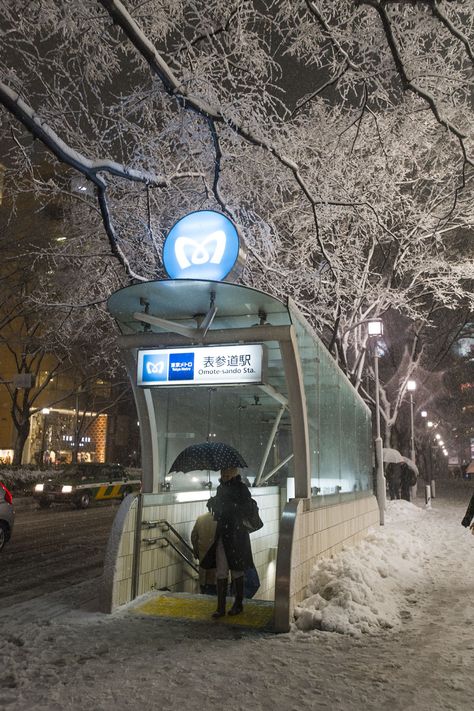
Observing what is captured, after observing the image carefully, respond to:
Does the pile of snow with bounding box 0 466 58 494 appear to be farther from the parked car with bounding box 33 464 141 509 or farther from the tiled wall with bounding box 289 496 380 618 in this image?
the tiled wall with bounding box 289 496 380 618

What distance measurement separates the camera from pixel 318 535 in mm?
7355

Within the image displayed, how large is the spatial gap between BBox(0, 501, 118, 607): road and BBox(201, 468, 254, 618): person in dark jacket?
291cm

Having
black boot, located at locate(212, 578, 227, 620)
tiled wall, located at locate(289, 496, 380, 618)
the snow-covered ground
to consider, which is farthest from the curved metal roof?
the snow-covered ground

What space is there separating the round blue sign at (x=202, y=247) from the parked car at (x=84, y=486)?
593 inches

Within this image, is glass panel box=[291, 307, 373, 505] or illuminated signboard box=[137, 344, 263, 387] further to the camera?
glass panel box=[291, 307, 373, 505]

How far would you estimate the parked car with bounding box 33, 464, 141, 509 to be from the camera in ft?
70.3

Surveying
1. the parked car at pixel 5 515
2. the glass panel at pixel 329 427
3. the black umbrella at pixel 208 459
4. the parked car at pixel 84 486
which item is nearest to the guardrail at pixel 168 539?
the black umbrella at pixel 208 459

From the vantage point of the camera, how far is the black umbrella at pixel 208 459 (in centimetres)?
710

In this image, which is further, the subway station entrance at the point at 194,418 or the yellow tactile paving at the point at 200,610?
the subway station entrance at the point at 194,418

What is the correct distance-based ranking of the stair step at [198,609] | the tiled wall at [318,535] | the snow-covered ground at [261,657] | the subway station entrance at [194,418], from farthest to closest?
the subway station entrance at [194,418]
the tiled wall at [318,535]
the stair step at [198,609]
the snow-covered ground at [261,657]

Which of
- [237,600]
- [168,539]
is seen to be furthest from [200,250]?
[237,600]

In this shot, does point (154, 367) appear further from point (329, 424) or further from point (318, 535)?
point (329, 424)

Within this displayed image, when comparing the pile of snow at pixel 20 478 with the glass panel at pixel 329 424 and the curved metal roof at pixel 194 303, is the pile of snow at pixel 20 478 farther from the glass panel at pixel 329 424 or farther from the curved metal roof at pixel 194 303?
the curved metal roof at pixel 194 303

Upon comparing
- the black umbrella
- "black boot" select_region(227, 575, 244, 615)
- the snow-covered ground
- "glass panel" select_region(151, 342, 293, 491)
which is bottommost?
the snow-covered ground
